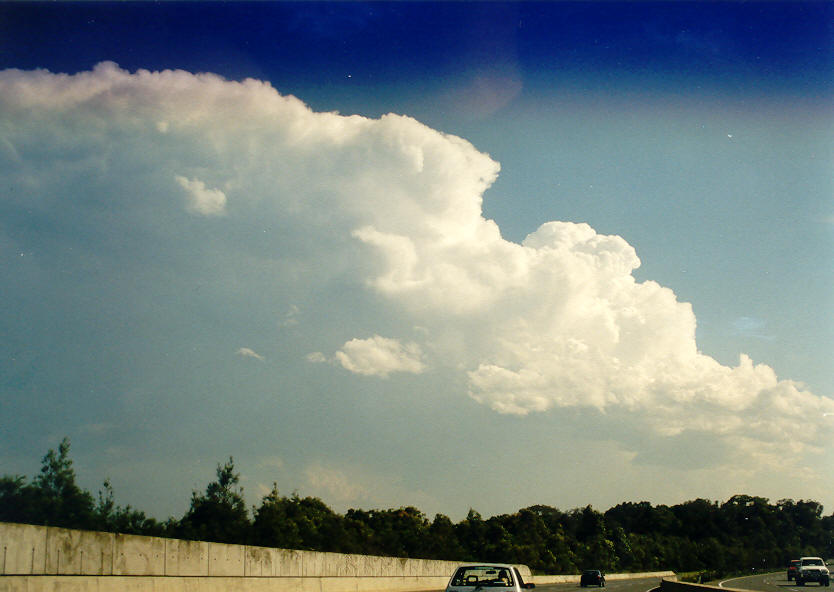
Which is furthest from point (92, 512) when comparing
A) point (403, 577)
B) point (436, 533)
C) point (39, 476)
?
point (436, 533)

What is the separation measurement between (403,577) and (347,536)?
126 ft

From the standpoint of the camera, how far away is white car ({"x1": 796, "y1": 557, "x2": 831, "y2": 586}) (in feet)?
180

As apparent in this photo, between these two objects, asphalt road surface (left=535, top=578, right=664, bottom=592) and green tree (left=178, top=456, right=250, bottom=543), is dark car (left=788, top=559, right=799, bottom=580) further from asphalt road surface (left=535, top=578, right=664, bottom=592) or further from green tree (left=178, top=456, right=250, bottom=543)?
green tree (left=178, top=456, right=250, bottom=543)

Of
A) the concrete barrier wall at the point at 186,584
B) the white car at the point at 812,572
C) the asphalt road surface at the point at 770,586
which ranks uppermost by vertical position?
the concrete barrier wall at the point at 186,584

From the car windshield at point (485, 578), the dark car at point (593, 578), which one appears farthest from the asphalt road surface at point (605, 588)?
the car windshield at point (485, 578)

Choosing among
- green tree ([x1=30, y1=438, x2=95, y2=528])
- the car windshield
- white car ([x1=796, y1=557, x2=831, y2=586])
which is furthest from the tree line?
the car windshield

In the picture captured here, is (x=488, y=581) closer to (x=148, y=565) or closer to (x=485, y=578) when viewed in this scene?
(x=485, y=578)

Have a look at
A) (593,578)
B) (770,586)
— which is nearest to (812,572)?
(770,586)

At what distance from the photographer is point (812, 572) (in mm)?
55375

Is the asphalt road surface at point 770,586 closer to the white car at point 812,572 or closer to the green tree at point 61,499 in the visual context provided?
the white car at point 812,572

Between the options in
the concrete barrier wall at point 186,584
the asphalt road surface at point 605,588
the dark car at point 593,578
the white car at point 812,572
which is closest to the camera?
the concrete barrier wall at point 186,584

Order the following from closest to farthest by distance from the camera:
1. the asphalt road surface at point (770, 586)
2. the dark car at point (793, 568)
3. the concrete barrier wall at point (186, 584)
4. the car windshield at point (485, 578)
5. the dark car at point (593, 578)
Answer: the concrete barrier wall at point (186, 584), the car windshield at point (485, 578), the asphalt road surface at point (770, 586), the dark car at point (593, 578), the dark car at point (793, 568)

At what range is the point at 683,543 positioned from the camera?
6845 inches

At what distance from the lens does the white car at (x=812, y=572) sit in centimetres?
5472
